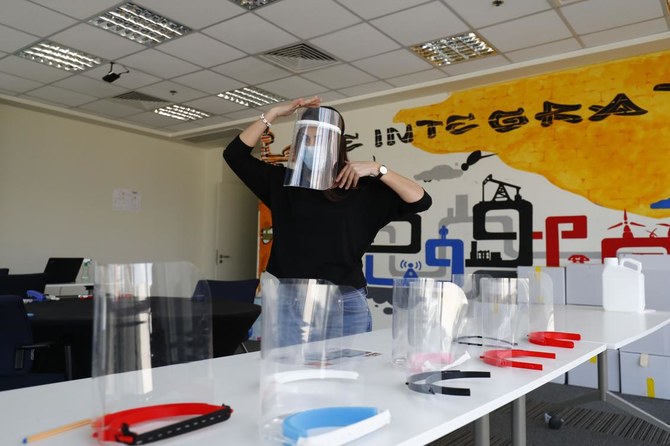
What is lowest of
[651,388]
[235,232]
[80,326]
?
[651,388]

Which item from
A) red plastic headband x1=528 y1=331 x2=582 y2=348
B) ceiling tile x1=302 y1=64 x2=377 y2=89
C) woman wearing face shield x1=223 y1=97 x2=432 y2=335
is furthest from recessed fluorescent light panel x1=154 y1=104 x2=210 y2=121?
red plastic headband x1=528 y1=331 x2=582 y2=348

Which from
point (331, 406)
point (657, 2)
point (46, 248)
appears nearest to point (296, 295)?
point (331, 406)

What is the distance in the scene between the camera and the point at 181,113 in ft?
21.4

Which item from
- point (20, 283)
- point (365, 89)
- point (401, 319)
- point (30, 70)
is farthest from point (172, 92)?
point (401, 319)

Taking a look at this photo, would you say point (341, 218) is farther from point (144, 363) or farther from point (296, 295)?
point (144, 363)

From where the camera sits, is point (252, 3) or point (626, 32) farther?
point (626, 32)

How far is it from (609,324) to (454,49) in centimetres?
301

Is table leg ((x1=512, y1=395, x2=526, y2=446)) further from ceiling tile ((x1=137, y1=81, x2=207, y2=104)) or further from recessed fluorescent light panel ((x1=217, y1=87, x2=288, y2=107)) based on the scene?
ceiling tile ((x1=137, y1=81, x2=207, y2=104))

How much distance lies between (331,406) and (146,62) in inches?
187

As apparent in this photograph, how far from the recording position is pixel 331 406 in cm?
83

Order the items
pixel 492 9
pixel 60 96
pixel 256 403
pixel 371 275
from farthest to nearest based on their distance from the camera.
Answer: pixel 60 96
pixel 371 275
pixel 492 9
pixel 256 403

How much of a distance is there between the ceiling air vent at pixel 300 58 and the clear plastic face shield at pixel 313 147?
327 centimetres

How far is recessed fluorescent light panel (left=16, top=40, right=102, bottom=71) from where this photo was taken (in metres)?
4.59

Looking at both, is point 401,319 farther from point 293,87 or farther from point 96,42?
point 293,87
